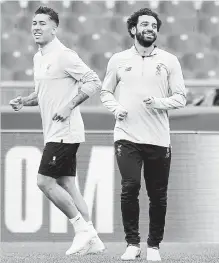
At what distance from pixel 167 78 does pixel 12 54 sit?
412 cm

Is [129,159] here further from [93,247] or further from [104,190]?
[104,190]

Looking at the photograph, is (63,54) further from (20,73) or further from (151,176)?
(20,73)

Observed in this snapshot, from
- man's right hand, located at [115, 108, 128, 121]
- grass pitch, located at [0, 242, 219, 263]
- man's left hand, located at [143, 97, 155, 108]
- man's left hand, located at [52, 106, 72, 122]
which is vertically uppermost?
man's left hand, located at [143, 97, 155, 108]

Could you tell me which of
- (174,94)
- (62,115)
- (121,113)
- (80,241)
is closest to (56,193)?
(80,241)

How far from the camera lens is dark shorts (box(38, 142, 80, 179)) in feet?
17.9

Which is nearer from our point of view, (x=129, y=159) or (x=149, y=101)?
(x=149, y=101)

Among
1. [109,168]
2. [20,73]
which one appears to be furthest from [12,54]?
[109,168]

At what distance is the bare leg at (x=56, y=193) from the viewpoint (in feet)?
18.1

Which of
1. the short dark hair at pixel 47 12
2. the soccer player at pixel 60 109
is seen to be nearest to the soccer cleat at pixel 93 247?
the soccer player at pixel 60 109

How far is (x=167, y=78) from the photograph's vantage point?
5.29 metres

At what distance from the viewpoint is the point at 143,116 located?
5242 mm

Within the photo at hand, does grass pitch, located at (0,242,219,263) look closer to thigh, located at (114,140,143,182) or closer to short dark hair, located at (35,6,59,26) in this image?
thigh, located at (114,140,143,182)

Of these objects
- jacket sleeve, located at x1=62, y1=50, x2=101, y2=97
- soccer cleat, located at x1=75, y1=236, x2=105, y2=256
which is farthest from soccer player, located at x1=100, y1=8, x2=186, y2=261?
soccer cleat, located at x1=75, y1=236, x2=105, y2=256

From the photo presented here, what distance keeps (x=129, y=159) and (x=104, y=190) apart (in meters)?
1.39
